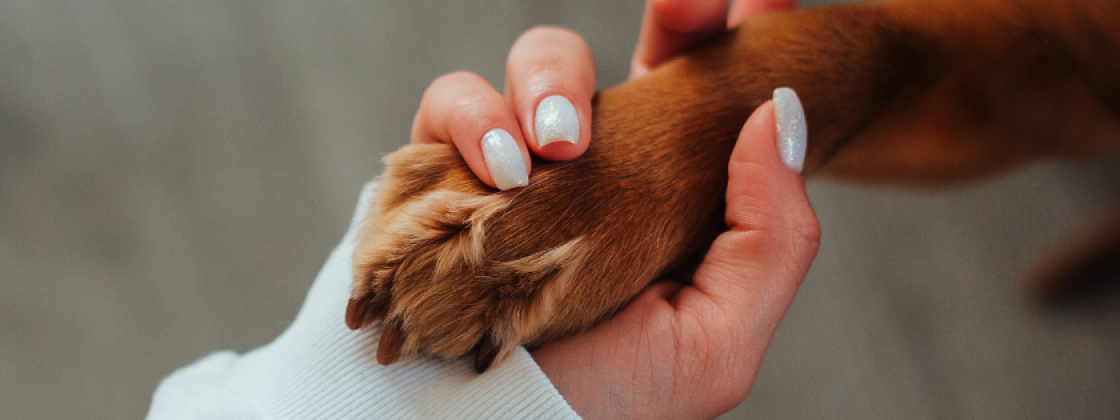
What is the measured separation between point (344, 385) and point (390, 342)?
4.1 inches

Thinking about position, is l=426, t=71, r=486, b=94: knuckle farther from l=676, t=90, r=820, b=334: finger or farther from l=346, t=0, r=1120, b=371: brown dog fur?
l=676, t=90, r=820, b=334: finger

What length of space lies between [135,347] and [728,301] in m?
1.04

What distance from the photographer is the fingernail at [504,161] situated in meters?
0.59

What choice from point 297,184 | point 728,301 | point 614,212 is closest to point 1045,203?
point 728,301

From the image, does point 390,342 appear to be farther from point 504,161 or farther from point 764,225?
point 764,225

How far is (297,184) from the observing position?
1.26m

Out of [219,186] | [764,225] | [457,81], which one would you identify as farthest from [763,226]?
[219,186]

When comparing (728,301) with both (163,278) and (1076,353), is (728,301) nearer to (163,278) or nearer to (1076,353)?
(1076,353)

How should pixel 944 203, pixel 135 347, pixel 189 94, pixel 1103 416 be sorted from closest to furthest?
1. pixel 1103 416
2. pixel 944 203
3. pixel 135 347
4. pixel 189 94


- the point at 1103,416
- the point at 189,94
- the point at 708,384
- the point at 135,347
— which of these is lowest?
the point at 135,347

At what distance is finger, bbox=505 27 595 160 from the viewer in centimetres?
62

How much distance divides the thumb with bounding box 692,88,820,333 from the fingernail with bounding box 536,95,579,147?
0.51 ft

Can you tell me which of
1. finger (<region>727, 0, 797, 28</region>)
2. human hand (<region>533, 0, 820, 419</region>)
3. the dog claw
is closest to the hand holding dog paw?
human hand (<region>533, 0, 820, 419</region>)

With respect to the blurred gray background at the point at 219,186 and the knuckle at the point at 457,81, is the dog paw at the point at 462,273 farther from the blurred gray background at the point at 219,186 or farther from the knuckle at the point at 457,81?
the blurred gray background at the point at 219,186
